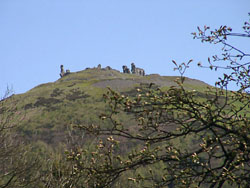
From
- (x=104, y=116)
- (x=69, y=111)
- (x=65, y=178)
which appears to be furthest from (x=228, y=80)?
(x=69, y=111)

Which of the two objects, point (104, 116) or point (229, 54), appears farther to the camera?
point (229, 54)

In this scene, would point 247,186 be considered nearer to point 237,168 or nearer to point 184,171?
point 237,168

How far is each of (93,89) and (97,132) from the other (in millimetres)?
172793

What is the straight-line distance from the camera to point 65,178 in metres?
19.7

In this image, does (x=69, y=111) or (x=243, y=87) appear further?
(x=69, y=111)

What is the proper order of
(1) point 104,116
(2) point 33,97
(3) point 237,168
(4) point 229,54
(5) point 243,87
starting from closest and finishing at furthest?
(3) point 237,168
(1) point 104,116
(5) point 243,87
(4) point 229,54
(2) point 33,97

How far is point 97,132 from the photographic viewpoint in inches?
347

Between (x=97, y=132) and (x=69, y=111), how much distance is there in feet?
485

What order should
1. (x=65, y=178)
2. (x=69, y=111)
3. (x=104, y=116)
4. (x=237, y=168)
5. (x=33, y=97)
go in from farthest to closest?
(x=33, y=97), (x=69, y=111), (x=65, y=178), (x=104, y=116), (x=237, y=168)

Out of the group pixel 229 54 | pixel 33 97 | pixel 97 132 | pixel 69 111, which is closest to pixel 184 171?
pixel 97 132

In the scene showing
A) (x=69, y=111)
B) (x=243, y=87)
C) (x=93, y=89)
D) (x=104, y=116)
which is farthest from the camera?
(x=93, y=89)

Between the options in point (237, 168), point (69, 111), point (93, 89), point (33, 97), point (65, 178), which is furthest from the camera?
point (93, 89)

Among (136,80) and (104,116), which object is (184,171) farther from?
(136,80)

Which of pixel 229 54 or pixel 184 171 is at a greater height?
pixel 229 54
